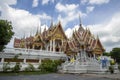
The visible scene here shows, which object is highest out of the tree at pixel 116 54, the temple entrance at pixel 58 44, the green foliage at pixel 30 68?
the temple entrance at pixel 58 44

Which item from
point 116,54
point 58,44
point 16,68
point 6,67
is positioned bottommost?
point 16,68

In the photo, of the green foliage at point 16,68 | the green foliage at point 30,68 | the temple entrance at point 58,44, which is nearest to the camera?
the green foliage at point 16,68

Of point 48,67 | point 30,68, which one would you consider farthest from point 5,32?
point 48,67

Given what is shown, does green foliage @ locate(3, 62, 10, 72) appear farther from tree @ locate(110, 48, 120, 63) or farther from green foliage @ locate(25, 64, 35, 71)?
tree @ locate(110, 48, 120, 63)

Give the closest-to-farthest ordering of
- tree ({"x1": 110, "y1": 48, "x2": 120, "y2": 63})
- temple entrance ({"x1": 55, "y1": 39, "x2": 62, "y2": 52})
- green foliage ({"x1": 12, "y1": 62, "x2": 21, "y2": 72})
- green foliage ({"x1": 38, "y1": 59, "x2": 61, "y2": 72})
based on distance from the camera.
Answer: green foliage ({"x1": 12, "y1": 62, "x2": 21, "y2": 72}) → green foliage ({"x1": 38, "y1": 59, "x2": 61, "y2": 72}) → temple entrance ({"x1": 55, "y1": 39, "x2": 62, "y2": 52}) → tree ({"x1": 110, "y1": 48, "x2": 120, "y2": 63})

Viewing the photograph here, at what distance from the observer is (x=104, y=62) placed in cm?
2428

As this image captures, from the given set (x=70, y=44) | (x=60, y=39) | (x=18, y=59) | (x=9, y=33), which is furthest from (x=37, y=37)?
(x=9, y=33)

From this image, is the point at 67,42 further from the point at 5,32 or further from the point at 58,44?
the point at 5,32

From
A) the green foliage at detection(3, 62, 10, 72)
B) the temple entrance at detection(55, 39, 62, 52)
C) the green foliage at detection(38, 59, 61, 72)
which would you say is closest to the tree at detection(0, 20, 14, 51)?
the green foliage at detection(3, 62, 10, 72)

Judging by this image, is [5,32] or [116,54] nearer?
[5,32]

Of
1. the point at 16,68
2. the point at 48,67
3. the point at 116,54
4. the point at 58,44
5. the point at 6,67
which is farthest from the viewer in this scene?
the point at 116,54

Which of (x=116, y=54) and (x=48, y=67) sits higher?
(x=116, y=54)

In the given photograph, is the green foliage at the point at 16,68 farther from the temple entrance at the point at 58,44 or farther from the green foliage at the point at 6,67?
the temple entrance at the point at 58,44

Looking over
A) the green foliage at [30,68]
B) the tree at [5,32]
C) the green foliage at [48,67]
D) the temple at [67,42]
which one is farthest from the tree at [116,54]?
the tree at [5,32]
